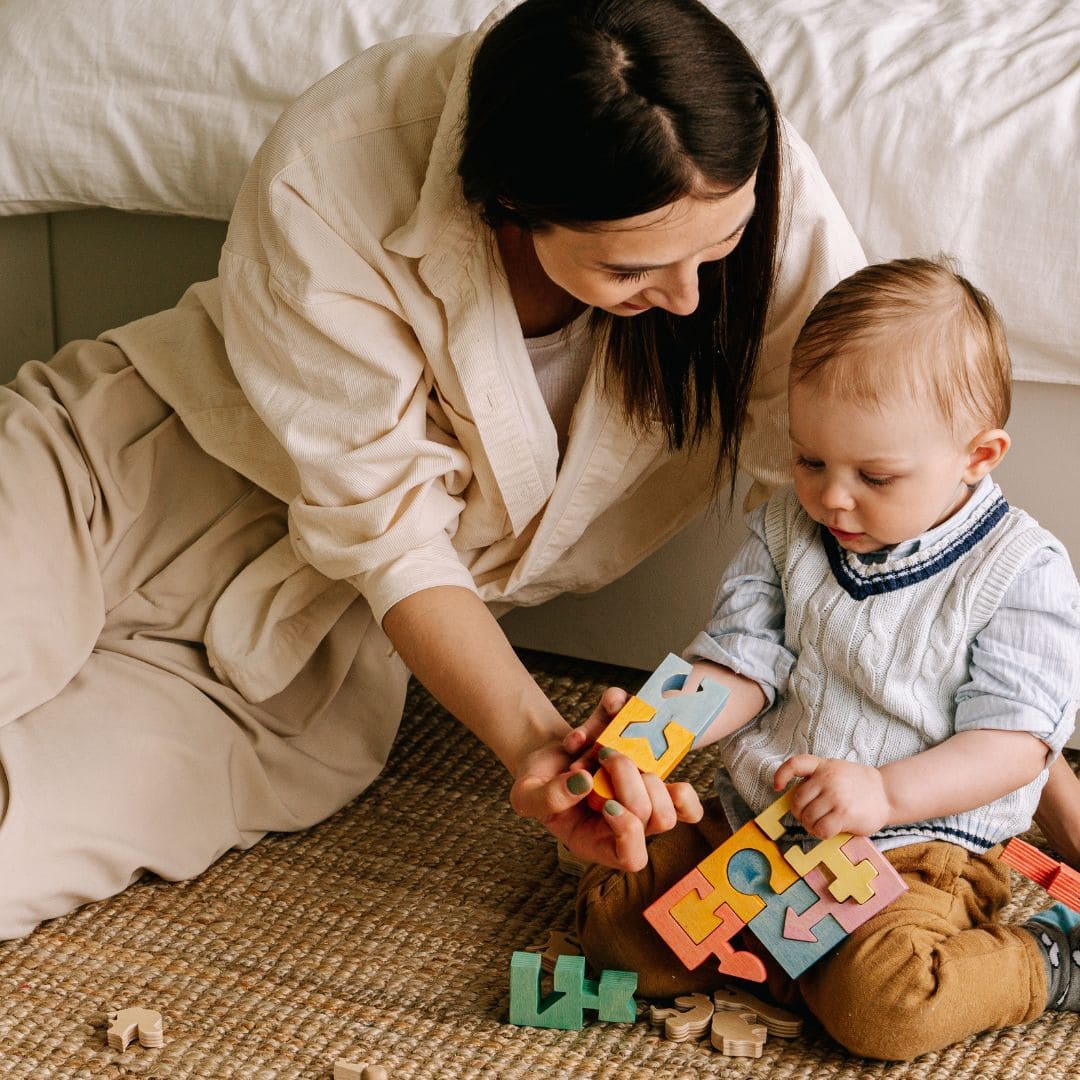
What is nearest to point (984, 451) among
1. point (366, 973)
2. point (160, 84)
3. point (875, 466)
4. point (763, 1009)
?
point (875, 466)

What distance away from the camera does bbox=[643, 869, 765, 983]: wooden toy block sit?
94 cm

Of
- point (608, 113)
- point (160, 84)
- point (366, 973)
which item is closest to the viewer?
point (608, 113)

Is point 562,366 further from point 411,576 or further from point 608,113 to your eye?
point 608,113

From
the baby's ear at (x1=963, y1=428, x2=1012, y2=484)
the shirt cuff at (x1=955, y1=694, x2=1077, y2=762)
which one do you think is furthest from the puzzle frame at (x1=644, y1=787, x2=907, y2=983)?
the baby's ear at (x1=963, y1=428, x2=1012, y2=484)

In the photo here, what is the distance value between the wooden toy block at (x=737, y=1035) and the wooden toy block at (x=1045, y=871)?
8.5 inches

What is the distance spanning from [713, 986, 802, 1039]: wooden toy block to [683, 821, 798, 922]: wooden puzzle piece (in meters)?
0.08

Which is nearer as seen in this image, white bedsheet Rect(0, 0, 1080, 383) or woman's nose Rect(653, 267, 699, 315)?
woman's nose Rect(653, 267, 699, 315)

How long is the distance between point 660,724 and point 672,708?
0.7 inches

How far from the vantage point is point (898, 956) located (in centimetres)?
90

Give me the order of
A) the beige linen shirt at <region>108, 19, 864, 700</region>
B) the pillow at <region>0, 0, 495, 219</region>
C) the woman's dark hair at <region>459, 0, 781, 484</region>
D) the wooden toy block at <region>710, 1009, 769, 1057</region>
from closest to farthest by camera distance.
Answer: the woman's dark hair at <region>459, 0, 781, 484</region>, the wooden toy block at <region>710, 1009, 769, 1057</region>, the beige linen shirt at <region>108, 19, 864, 700</region>, the pillow at <region>0, 0, 495, 219</region>

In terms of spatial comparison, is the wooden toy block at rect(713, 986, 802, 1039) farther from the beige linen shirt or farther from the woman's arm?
the beige linen shirt

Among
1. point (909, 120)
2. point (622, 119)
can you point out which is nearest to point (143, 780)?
point (622, 119)

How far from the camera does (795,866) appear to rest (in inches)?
36.4

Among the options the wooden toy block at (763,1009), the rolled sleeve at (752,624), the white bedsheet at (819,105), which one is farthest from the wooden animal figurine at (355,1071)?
the white bedsheet at (819,105)
